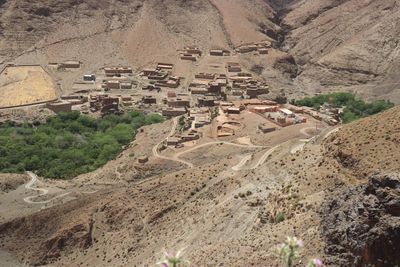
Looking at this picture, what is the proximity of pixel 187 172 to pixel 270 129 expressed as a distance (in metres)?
19.2

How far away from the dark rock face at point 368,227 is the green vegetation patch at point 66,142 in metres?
42.7

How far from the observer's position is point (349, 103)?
277 ft

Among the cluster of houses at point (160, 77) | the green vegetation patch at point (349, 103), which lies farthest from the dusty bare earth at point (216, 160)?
the green vegetation patch at point (349, 103)

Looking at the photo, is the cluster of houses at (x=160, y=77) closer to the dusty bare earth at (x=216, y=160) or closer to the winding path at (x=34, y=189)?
the dusty bare earth at (x=216, y=160)

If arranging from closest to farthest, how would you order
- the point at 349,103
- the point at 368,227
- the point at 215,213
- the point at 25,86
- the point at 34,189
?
the point at 368,227 → the point at 215,213 → the point at 34,189 → the point at 349,103 → the point at 25,86

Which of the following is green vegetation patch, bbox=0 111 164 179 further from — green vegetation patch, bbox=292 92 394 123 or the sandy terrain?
green vegetation patch, bbox=292 92 394 123

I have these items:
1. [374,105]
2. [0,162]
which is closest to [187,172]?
[0,162]

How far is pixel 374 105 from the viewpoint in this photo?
268 ft

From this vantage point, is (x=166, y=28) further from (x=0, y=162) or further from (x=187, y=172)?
(x=187, y=172)

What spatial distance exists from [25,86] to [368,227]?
79.1 meters

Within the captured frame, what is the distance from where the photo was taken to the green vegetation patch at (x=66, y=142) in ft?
206

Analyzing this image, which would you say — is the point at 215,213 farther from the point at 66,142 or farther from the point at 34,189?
the point at 66,142

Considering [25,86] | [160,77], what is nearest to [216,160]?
[160,77]

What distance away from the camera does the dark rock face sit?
18312 mm
